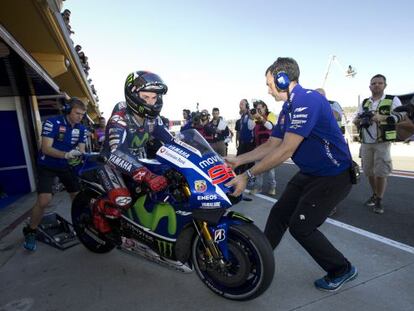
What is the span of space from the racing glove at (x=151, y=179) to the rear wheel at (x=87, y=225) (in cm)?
135

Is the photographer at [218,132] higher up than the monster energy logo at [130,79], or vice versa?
the monster energy logo at [130,79]

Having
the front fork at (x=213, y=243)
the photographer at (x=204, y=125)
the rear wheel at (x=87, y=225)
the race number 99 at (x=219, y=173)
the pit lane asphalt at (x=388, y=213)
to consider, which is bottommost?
the pit lane asphalt at (x=388, y=213)

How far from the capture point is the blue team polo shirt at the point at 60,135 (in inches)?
169

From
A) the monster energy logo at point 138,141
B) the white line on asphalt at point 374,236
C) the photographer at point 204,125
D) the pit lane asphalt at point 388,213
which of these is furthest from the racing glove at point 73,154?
the photographer at point 204,125

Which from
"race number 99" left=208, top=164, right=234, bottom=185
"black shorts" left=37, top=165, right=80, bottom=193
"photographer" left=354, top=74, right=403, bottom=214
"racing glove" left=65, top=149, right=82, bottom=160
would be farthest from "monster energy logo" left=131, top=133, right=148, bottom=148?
"photographer" left=354, top=74, right=403, bottom=214

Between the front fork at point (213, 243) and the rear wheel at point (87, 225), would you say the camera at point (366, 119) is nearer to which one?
the front fork at point (213, 243)

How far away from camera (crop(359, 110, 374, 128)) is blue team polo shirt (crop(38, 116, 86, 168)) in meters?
4.42

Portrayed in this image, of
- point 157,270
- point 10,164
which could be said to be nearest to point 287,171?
point 157,270

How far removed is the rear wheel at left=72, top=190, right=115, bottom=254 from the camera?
12.8ft

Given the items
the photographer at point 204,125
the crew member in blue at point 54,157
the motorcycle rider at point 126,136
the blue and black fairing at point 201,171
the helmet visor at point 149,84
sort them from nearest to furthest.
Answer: the blue and black fairing at point 201,171, the motorcycle rider at point 126,136, the helmet visor at point 149,84, the crew member in blue at point 54,157, the photographer at point 204,125

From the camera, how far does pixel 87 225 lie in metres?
3.94

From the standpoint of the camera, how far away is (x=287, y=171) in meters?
10.0

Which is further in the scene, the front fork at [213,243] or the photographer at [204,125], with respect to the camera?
the photographer at [204,125]

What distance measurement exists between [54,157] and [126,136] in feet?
5.25
